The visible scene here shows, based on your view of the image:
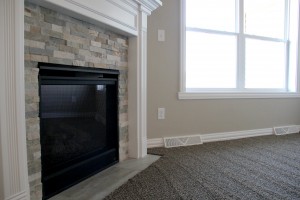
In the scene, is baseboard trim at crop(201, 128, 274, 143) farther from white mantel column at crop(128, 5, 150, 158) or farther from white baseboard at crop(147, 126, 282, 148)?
white mantel column at crop(128, 5, 150, 158)

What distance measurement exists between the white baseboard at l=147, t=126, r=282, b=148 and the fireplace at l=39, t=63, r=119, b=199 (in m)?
0.64

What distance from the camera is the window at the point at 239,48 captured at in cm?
274

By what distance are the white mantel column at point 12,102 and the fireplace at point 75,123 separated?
0.72ft

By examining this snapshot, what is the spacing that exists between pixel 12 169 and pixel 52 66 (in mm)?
579

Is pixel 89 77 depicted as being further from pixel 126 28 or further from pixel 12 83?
pixel 12 83

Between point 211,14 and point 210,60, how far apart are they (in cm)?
56

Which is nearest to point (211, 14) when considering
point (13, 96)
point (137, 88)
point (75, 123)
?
point (137, 88)

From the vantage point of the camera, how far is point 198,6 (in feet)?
9.03

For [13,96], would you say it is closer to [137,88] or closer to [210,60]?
[137,88]

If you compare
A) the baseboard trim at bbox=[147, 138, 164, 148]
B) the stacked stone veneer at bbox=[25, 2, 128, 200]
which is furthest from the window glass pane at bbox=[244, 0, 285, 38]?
the stacked stone veneer at bbox=[25, 2, 128, 200]

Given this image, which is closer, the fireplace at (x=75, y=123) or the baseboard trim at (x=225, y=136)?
the fireplace at (x=75, y=123)

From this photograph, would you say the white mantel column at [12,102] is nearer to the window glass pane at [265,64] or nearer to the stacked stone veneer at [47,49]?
the stacked stone veneer at [47,49]

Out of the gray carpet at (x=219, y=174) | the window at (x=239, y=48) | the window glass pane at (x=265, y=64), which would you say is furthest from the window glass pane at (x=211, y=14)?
the gray carpet at (x=219, y=174)

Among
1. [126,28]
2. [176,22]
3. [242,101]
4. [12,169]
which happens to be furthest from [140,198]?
[242,101]
